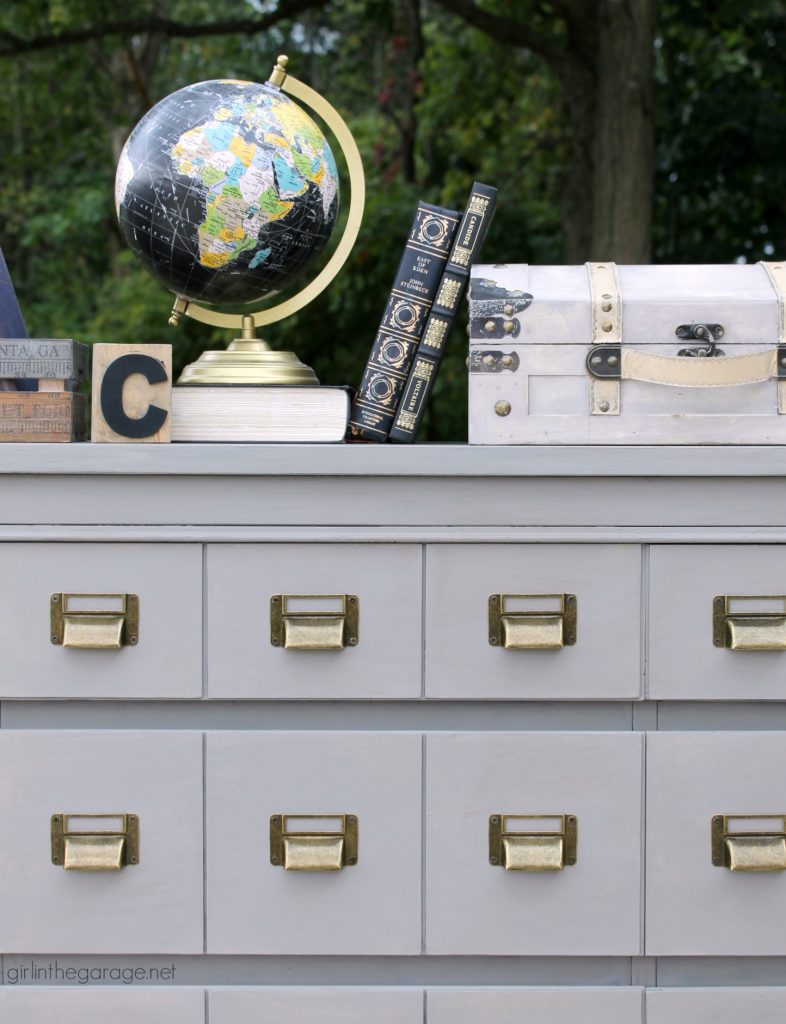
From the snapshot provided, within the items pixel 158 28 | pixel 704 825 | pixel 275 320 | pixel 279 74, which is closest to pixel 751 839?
pixel 704 825

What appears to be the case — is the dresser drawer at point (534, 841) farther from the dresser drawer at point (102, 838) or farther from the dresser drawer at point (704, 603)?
the dresser drawer at point (102, 838)

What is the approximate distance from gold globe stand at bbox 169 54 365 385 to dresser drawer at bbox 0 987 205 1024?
97cm

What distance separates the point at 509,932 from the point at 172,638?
0.71m

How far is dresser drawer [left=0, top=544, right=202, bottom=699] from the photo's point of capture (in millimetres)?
1718

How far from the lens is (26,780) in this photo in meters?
1.74

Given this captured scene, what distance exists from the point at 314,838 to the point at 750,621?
764mm

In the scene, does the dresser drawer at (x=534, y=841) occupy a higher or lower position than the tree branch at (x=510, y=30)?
lower

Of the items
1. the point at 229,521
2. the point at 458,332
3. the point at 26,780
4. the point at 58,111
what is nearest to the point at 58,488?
the point at 229,521

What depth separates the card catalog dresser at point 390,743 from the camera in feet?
5.62

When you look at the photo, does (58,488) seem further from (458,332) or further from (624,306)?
(458,332)

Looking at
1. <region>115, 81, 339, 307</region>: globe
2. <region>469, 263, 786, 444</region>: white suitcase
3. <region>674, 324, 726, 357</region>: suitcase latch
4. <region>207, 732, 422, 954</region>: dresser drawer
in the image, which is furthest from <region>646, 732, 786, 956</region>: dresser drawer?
<region>115, 81, 339, 307</region>: globe

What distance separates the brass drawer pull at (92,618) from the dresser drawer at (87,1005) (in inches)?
21.6

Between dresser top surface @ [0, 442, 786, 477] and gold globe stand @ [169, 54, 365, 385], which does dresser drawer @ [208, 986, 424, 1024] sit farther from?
gold globe stand @ [169, 54, 365, 385]

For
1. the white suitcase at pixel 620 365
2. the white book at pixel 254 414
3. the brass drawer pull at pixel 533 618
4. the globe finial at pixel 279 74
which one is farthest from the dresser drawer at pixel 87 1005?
the globe finial at pixel 279 74
